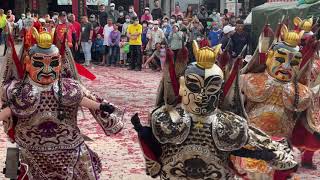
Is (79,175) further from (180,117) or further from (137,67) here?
(137,67)

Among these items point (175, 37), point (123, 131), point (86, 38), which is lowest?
point (123, 131)

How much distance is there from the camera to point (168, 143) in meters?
3.77

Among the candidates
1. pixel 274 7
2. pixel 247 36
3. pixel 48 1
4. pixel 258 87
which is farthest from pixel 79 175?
pixel 48 1

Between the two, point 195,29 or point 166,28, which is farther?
point 166,28

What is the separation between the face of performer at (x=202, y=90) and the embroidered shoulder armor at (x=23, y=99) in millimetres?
1156

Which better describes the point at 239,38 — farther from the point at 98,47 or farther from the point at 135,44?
the point at 98,47

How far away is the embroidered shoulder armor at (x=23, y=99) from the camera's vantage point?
425cm

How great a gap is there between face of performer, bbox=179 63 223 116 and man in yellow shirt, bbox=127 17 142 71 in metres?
11.7

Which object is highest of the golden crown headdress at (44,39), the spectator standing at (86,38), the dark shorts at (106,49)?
the golden crown headdress at (44,39)

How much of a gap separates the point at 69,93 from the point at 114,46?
1180cm

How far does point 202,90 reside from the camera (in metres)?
3.75

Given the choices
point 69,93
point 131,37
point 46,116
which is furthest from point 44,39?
point 131,37

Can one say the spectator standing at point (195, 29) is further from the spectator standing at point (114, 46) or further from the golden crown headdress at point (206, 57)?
the golden crown headdress at point (206, 57)

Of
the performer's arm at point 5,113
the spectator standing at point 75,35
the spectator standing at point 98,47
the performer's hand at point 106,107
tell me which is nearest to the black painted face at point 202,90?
the performer's hand at point 106,107
